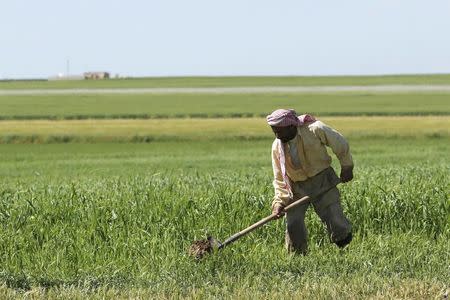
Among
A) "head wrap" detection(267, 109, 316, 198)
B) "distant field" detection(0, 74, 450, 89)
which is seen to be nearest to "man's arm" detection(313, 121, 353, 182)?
"head wrap" detection(267, 109, 316, 198)

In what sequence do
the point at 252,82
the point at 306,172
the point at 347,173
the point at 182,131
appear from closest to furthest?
the point at 347,173
the point at 306,172
the point at 182,131
the point at 252,82

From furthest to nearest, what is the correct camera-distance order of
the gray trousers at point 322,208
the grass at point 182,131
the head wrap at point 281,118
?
the grass at point 182,131 → the gray trousers at point 322,208 → the head wrap at point 281,118

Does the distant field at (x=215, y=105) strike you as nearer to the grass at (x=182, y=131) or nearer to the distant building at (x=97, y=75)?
the grass at (x=182, y=131)

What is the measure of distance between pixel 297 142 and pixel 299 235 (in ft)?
3.02

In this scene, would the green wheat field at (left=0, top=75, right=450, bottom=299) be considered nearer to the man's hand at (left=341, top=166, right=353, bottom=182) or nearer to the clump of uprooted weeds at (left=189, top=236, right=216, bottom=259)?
the clump of uprooted weeds at (left=189, top=236, right=216, bottom=259)

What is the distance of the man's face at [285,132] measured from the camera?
27.9 feet

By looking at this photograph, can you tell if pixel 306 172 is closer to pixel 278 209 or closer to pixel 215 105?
pixel 278 209


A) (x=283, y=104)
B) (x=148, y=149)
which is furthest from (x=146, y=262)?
(x=283, y=104)

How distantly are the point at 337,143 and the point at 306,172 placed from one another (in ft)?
1.55

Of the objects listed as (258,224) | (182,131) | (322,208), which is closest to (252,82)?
(182,131)

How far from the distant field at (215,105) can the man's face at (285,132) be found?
36150 millimetres

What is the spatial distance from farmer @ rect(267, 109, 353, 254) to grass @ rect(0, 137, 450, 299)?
270mm

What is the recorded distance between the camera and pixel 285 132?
336 inches

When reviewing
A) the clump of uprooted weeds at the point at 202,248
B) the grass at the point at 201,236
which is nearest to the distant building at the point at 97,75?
the grass at the point at 201,236
